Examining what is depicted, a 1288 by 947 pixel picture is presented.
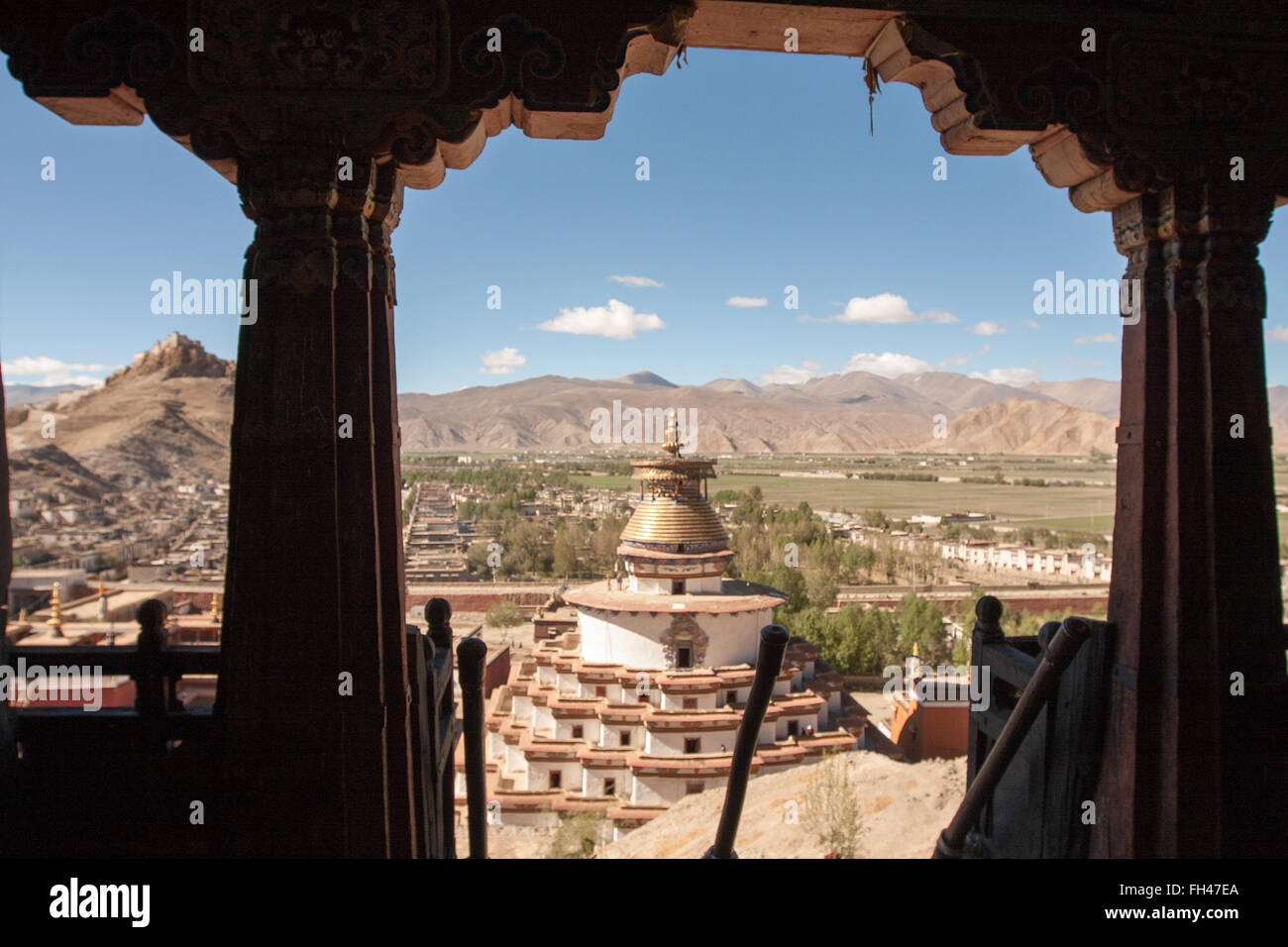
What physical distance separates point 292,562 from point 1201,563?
10.2 feet

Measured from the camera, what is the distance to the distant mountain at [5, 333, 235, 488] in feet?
71.9

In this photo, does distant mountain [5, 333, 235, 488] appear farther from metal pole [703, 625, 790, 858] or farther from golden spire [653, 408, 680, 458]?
metal pole [703, 625, 790, 858]

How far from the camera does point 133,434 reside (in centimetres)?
3011

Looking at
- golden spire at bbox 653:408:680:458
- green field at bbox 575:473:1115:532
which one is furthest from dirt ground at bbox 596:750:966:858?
green field at bbox 575:473:1115:532

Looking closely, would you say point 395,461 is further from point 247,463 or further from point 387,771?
point 387,771

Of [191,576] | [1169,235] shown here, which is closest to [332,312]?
[1169,235]

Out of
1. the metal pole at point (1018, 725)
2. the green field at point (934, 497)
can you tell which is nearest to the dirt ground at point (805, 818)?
the metal pole at point (1018, 725)

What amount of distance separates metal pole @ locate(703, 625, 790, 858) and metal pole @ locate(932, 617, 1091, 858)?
72 centimetres

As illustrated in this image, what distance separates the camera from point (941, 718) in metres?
17.8

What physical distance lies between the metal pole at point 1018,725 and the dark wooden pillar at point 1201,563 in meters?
0.34

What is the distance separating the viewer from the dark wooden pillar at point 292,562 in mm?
2404

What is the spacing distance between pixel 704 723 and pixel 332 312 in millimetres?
14901

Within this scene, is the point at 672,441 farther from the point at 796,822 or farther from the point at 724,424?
the point at 724,424

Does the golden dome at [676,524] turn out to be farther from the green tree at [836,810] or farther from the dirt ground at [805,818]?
the green tree at [836,810]
